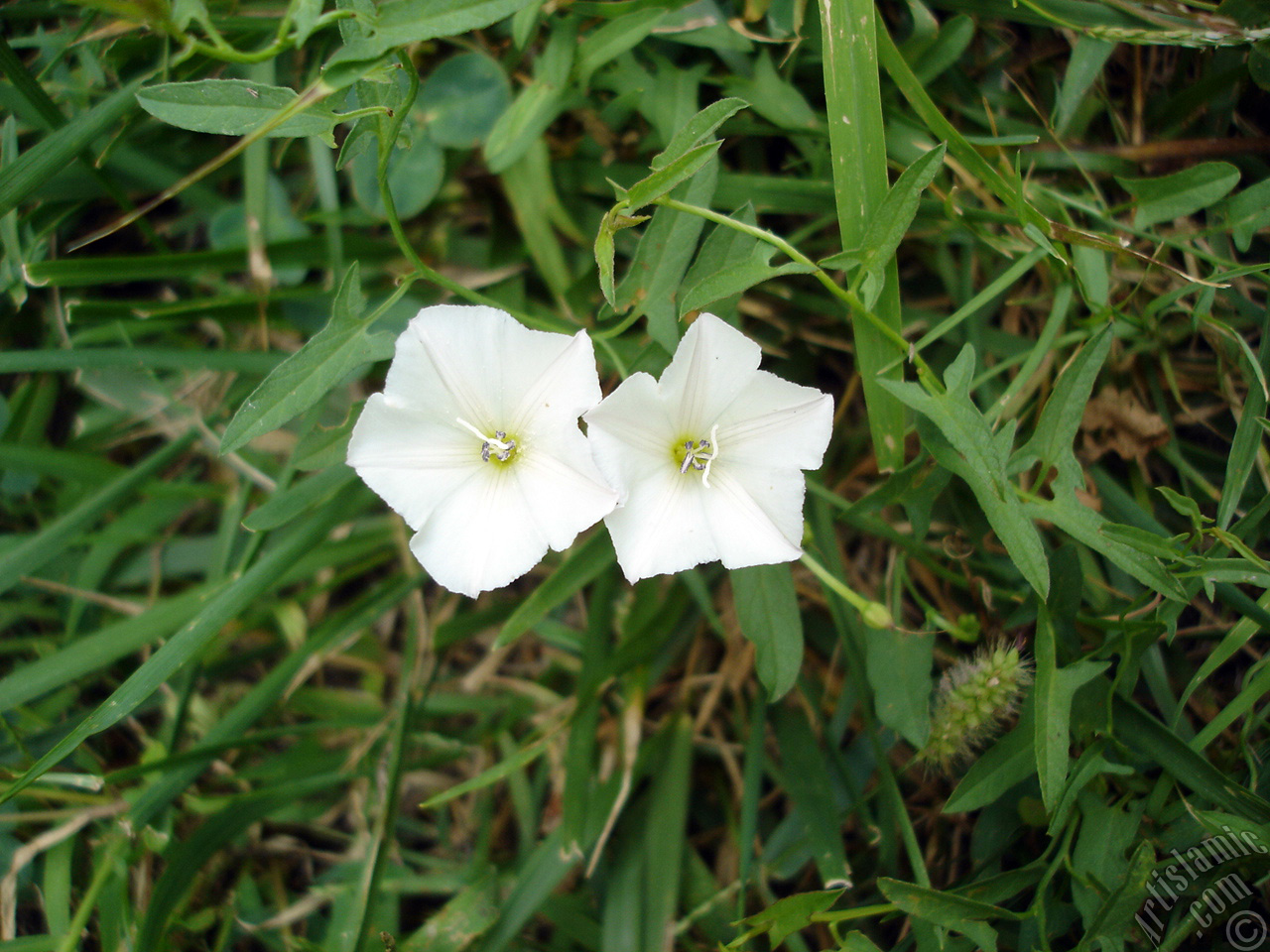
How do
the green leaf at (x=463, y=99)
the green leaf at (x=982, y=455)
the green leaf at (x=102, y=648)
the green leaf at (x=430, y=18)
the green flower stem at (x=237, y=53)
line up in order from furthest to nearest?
the green leaf at (x=463, y=99)
the green leaf at (x=102, y=648)
the green leaf at (x=982, y=455)
the green leaf at (x=430, y=18)
the green flower stem at (x=237, y=53)

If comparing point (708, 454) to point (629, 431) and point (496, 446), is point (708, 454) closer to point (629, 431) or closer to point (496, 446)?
point (629, 431)

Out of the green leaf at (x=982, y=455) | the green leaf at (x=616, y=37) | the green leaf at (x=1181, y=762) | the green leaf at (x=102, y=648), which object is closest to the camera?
the green leaf at (x=982, y=455)

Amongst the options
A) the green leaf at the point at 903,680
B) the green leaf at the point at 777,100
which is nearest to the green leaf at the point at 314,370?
the green leaf at the point at 777,100

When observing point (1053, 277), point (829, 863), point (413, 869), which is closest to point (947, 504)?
point (1053, 277)

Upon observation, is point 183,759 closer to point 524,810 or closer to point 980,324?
point 524,810

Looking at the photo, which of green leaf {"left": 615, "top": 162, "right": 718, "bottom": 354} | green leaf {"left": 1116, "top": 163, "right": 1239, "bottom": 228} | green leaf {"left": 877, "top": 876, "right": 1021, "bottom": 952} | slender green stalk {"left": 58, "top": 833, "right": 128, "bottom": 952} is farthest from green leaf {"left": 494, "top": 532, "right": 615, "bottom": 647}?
green leaf {"left": 1116, "top": 163, "right": 1239, "bottom": 228}

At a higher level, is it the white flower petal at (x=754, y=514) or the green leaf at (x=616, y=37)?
the green leaf at (x=616, y=37)

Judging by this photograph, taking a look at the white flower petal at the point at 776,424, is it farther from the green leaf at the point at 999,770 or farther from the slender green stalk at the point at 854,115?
the green leaf at the point at 999,770

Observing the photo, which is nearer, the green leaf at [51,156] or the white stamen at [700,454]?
the white stamen at [700,454]

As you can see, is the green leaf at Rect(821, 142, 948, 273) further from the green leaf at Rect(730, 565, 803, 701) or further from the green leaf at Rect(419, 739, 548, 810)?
the green leaf at Rect(419, 739, 548, 810)
